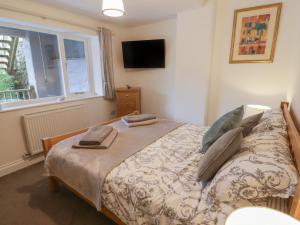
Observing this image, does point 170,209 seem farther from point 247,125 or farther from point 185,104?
point 185,104

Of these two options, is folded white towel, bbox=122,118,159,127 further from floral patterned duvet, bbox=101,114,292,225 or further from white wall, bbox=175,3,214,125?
white wall, bbox=175,3,214,125

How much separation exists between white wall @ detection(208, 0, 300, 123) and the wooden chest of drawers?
149 cm

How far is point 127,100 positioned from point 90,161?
2304 millimetres

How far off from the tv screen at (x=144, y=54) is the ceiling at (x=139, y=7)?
1.51 feet

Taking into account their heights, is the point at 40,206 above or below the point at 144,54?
below

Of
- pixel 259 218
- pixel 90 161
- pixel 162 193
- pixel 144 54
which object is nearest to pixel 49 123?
pixel 90 161

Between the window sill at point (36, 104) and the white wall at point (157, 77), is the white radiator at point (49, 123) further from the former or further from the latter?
the white wall at point (157, 77)

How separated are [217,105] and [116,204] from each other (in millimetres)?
2515

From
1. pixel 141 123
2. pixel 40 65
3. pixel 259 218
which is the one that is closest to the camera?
pixel 259 218

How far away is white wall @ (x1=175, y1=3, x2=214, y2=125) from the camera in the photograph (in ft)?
9.19

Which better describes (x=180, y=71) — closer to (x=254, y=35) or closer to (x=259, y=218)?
(x=254, y=35)

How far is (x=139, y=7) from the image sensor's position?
8.86 ft

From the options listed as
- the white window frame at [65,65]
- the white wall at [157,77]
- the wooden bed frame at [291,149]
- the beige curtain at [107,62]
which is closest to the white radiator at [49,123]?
the white window frame at [65,65]

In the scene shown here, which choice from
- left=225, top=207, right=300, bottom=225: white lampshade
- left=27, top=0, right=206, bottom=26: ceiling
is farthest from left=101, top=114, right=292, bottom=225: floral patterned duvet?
left=27, top=0, right=206, bottom=26: ceiling
